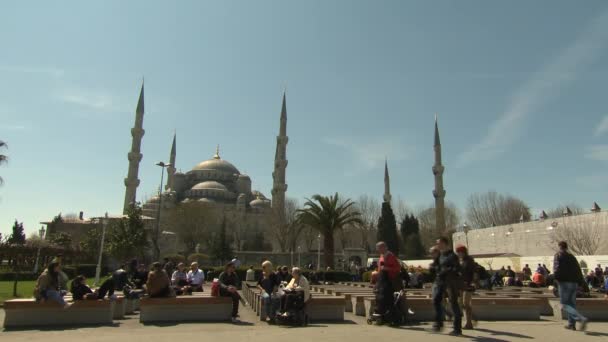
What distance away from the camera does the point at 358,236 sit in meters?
61.5

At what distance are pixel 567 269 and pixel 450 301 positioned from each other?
7.02 ft

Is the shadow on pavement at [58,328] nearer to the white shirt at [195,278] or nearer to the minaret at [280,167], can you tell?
the white shirt at [195,278]

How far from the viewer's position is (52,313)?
7965mm

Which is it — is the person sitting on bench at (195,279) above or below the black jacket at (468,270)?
below

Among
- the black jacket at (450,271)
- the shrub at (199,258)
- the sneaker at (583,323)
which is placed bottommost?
the sneaker at (583,323)

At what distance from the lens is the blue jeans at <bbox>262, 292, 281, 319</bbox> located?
8398 millimetres

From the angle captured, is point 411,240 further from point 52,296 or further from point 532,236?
point 52,296

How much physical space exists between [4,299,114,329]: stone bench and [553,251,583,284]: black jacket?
7.74m

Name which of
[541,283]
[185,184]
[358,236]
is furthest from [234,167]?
[541,283]

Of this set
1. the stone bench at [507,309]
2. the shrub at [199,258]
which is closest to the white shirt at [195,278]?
the stone bench at [507,309]

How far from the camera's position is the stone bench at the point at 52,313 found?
25.8ft

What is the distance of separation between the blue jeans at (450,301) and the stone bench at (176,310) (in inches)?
156

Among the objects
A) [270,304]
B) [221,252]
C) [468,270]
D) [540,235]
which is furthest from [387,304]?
[221,252]

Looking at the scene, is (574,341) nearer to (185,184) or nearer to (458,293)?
(458,293)
